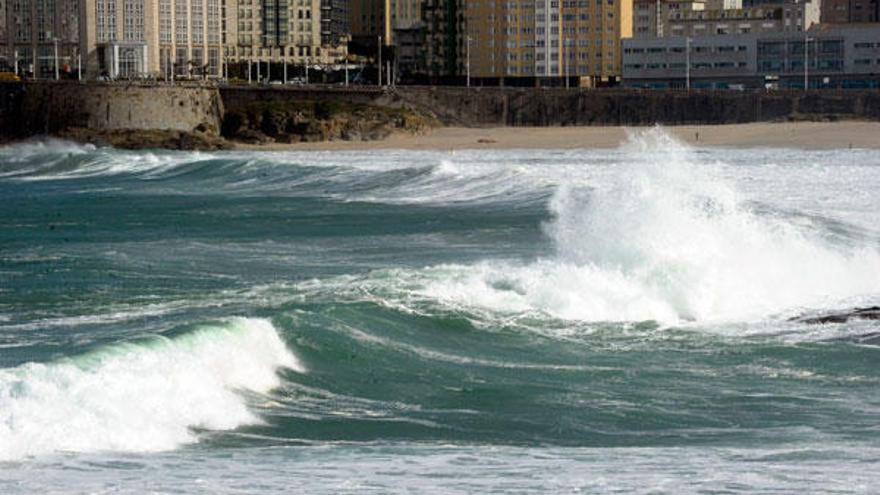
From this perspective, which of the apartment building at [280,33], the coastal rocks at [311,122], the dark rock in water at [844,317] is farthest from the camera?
the apartment building at [280,33]

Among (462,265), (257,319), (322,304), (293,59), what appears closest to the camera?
(257,319)

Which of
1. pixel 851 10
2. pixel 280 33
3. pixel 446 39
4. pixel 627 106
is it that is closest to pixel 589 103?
pixel 627 106

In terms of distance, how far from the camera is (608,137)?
87.7 meters

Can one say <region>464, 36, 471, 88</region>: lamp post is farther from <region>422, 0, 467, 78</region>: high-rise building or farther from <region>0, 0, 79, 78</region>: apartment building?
<region>0, 0, 79, 78</region>: apartment building

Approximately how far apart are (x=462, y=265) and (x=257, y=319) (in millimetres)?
8707

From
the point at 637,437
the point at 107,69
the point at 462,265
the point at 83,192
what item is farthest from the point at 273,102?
the point at 637,437

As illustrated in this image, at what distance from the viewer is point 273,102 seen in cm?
9494

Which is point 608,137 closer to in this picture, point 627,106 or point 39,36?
point 627,106

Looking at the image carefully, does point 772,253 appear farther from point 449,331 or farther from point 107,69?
point 107,69

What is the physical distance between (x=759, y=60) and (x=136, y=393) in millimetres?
99606

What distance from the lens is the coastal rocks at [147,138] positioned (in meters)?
88.4

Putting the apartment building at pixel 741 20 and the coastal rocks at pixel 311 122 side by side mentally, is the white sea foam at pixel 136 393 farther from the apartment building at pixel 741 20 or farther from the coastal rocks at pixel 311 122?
the apartment building at pixel 741 20

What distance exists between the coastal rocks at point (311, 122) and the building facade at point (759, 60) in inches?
1073

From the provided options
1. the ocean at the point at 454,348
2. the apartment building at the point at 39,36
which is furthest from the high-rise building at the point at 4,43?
the ocean at the point at 454,348
